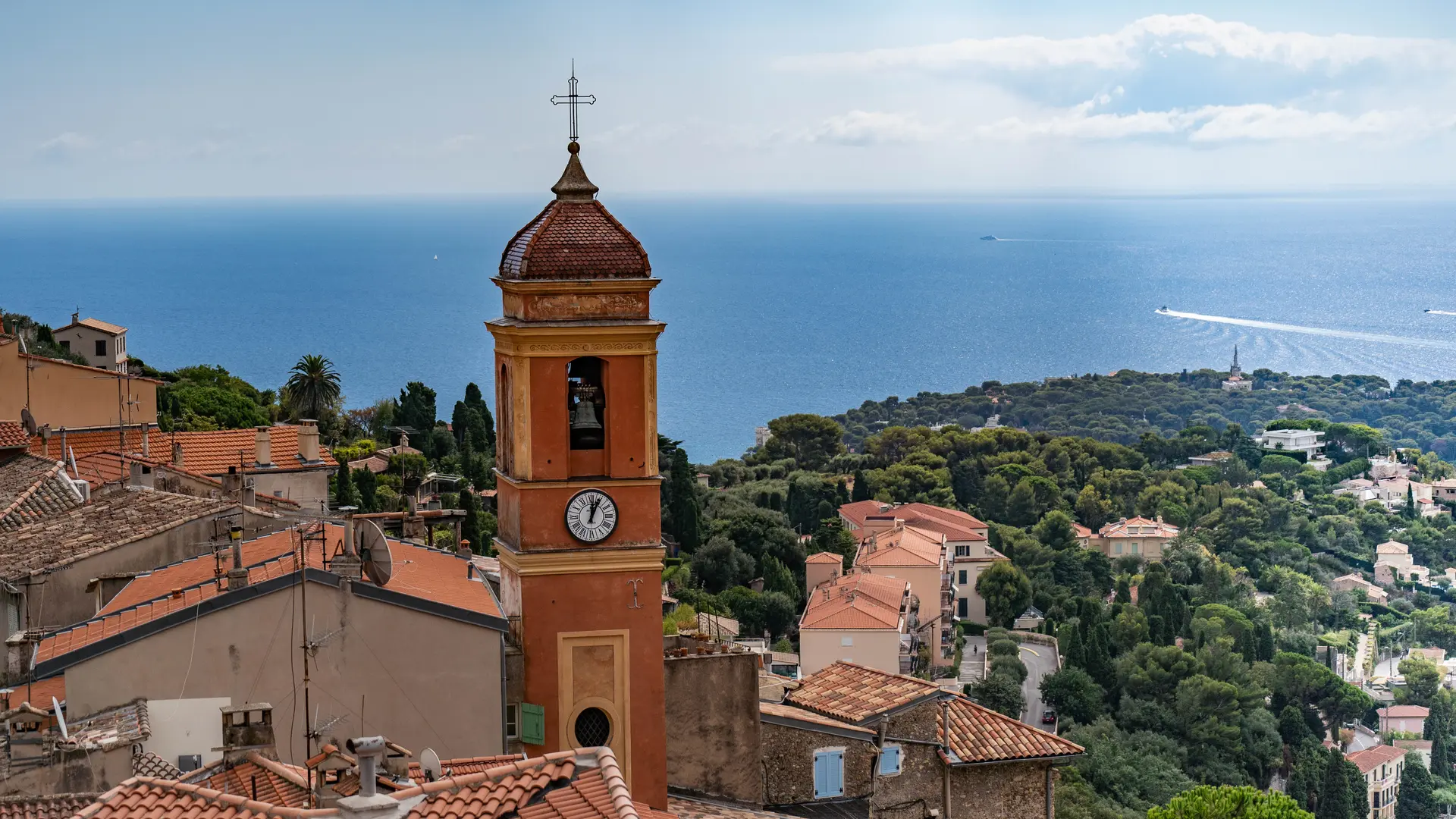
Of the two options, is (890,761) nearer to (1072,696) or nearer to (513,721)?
(513,721)

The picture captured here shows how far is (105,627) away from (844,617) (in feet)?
104

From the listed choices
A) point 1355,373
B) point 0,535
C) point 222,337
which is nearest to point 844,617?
point 0,535

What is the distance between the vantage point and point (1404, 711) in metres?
66.1

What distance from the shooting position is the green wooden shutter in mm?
12836

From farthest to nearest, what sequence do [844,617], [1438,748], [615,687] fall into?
[1438,748] < [844,617] < [615,687]

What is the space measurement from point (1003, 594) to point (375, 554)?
52.2 meters

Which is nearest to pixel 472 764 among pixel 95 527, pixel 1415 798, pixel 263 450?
pixel 95 527

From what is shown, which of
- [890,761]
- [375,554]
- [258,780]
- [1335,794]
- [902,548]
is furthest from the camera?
[902,548]

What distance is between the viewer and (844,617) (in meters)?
42.6

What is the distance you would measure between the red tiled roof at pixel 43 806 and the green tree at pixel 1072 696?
43515mm

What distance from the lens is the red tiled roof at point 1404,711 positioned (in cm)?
6594

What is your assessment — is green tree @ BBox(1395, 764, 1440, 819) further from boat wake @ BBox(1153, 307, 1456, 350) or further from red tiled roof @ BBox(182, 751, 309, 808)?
boat wake @ BBox(1153, 307, 1456, 350)

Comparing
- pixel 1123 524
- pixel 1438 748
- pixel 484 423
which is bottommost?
pixel 1438 748

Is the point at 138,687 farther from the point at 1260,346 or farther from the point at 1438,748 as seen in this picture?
the point at 1260,346
